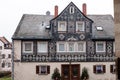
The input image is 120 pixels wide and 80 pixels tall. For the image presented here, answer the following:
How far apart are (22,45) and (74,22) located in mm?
6092

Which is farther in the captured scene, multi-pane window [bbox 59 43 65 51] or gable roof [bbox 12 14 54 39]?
multi-pane window [bbox 59 43 65 51]

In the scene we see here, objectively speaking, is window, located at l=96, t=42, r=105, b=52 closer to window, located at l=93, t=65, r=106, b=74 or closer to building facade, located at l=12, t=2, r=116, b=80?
building facade, located at l=12, t=2, r=116, b=80

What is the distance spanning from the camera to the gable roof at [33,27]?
3491cm

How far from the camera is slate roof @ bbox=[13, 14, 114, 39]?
35.1m

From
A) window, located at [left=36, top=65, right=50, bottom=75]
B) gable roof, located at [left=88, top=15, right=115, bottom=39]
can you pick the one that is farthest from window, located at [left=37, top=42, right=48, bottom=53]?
gable roof, located at [left=88, top=15, right=115, bottom=39]

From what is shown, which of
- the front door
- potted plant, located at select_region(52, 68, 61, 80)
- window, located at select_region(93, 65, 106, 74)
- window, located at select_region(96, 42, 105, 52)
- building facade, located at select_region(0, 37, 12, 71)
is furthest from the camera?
building facade, located at select_region(0, 37, 12, 71)

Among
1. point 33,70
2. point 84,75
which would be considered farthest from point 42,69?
point 84,75

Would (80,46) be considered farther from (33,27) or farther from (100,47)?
(33,27)

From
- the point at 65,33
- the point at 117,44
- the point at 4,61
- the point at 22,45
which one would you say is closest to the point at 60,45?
the point at 65,33

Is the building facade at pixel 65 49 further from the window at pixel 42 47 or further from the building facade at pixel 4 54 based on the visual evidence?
the building facade at pixel 4 54

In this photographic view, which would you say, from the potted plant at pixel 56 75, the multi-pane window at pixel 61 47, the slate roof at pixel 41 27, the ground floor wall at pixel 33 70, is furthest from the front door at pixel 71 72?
the slate roof at pixel 41 27

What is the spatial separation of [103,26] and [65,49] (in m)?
5.44

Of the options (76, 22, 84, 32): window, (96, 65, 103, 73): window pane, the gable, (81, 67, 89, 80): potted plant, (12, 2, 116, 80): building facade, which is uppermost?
the gable

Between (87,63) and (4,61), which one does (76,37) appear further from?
(4,61)
